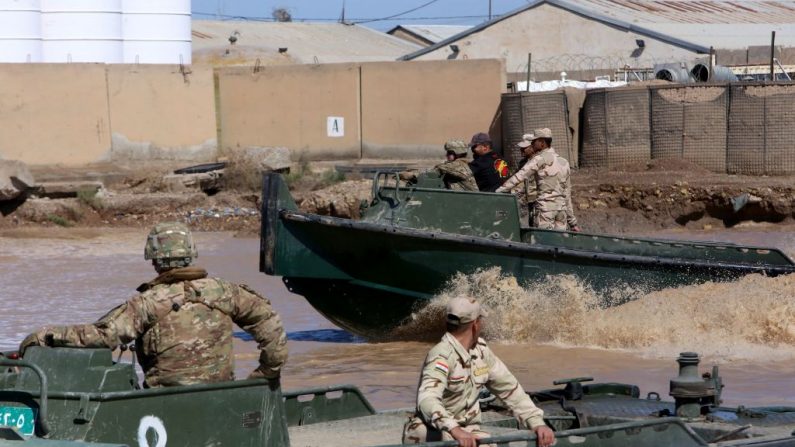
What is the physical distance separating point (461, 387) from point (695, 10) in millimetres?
34771

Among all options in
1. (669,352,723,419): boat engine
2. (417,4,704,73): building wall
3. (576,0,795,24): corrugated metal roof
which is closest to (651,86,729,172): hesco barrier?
(417,4,704,73): building wall

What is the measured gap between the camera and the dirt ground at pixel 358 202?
789 inches

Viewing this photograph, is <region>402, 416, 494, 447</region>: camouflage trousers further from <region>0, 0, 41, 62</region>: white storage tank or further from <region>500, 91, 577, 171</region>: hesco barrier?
<region>0, 0, 41, 62</region>: white storage tank

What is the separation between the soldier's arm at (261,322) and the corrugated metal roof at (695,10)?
29.9m

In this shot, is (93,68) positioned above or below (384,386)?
above

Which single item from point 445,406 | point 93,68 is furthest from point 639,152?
point 445,406

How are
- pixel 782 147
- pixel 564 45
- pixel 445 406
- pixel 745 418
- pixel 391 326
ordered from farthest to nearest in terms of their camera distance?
pixel 564 45 → pixel 782 147 → pixel 391 326 → pixel 745 418 → pixel 445 406

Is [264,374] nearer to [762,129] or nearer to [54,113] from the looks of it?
[762,129]

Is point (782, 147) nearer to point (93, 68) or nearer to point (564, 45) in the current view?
point (93, 68)

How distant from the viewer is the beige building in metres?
32.8

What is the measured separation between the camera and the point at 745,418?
6691 mm

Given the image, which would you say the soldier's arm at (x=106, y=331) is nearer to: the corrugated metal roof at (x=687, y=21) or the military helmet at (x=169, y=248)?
the military helmet at (x=169, y=248)

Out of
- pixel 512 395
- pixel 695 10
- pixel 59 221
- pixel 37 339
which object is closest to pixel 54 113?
pixel 59 221

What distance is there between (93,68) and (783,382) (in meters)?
16.7
